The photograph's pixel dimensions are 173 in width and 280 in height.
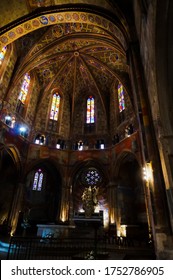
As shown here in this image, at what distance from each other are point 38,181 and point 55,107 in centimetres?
839

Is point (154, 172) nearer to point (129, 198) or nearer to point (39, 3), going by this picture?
point (129, 198)

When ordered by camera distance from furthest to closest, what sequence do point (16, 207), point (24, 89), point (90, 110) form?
point (90, 110), point (24, 89), point (16, 207)

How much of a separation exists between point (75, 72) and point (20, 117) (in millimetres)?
7635

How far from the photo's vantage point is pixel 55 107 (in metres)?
19.1

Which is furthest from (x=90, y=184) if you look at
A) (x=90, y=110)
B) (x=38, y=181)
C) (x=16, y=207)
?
(x=90, y=110)

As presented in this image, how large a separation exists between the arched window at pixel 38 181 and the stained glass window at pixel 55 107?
6.11 meters

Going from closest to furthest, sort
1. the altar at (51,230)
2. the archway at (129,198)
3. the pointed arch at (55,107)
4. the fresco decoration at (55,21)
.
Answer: the altar at (51,230) < the fresco decoration at (55,21) < the archway at (129,198) < the pointed arch at (55,107)

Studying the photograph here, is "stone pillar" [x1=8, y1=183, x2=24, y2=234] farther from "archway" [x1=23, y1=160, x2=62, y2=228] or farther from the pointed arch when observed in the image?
the pointed arch

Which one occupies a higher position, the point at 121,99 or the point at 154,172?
the point at 121,99

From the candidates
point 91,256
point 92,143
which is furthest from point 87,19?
point 91,256

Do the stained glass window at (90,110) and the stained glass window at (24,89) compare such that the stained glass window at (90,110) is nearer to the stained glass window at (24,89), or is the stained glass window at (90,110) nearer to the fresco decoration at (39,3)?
the stained glass window at (24,89)

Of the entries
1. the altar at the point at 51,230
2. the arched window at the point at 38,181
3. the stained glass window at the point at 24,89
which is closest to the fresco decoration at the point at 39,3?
the stained glass window at the point at 24,89

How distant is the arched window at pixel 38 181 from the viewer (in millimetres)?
17916

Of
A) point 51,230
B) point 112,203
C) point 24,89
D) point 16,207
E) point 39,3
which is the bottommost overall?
point 51,230
